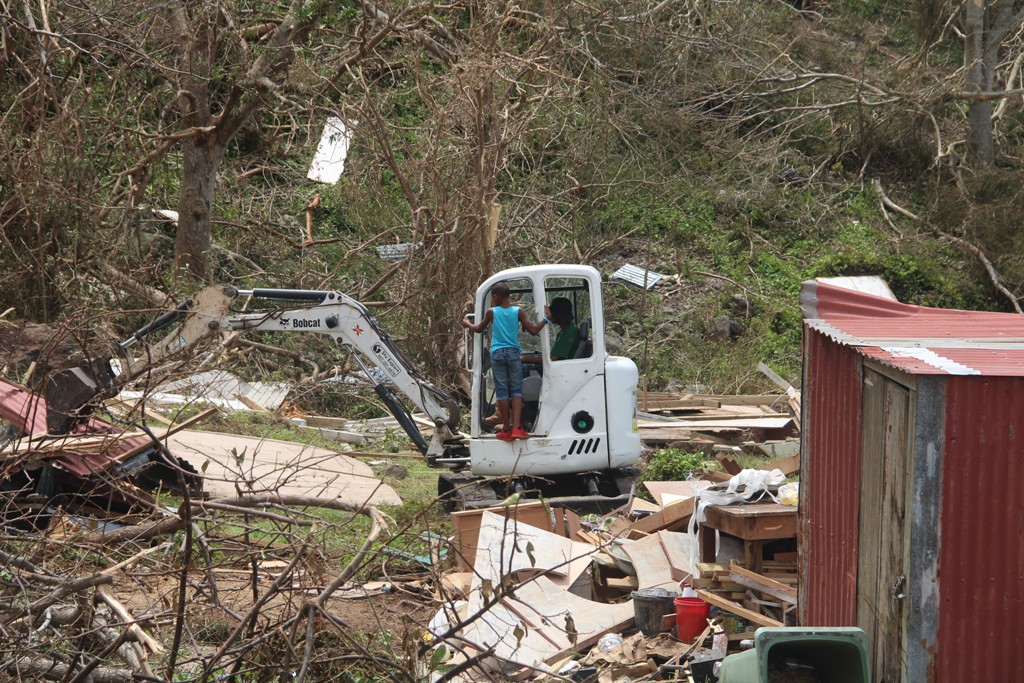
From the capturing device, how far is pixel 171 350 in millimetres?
10539

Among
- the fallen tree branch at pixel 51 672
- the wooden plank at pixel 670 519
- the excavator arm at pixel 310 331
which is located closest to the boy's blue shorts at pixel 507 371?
the excavator arm at pixel 310 331

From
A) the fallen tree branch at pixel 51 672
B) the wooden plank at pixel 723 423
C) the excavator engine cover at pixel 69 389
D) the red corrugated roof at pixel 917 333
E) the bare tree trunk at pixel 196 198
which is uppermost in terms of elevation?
the bare tree trunk at pixel 196 198

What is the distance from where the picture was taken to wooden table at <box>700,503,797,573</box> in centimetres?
741

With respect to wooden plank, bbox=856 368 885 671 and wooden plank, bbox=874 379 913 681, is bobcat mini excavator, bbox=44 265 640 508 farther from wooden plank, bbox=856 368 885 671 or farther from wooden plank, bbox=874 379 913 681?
wooden plank, bbox=874 379 913 681

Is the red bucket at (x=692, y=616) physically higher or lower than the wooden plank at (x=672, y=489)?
lower

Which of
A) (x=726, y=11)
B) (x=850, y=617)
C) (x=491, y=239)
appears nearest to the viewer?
(x=850, y=617)

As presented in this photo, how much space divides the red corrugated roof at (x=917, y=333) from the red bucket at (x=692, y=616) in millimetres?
2000

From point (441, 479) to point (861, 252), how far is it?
13.0 meters

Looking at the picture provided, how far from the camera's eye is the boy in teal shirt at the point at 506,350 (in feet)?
33.0

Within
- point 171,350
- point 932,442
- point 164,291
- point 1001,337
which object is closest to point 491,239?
point 164,291

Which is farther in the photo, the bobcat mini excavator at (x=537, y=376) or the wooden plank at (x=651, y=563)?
the bobcat mini excavator at (x=537, y=376)

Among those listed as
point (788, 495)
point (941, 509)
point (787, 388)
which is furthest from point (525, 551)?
point (787, 388)

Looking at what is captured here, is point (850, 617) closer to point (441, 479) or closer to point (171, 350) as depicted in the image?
point (441, 479)

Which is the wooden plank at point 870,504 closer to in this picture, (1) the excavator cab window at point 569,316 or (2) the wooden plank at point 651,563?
(2) the wooden plank at point 651,563
